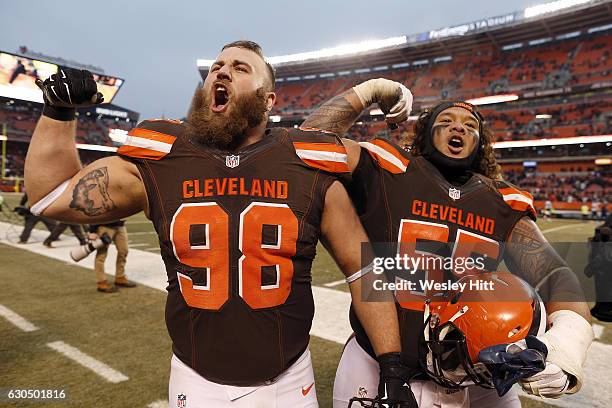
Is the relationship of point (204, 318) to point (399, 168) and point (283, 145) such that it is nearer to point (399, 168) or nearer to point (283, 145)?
point (283, 145)

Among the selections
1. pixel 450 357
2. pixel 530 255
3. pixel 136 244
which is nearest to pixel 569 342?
pixel 450 357

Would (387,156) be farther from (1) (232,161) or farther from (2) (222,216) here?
(2) (222,216)

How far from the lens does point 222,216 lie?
1565mm

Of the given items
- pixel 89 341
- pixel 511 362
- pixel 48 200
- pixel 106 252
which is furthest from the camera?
pixel 106 252

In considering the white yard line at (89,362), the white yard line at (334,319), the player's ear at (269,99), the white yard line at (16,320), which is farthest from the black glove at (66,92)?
the white yard line at (16,320)

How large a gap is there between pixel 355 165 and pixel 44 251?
32.9ft

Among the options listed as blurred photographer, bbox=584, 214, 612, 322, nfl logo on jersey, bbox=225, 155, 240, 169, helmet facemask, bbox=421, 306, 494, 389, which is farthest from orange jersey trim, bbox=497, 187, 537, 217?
blurred photographer, bbox=584, 214, 612, 322

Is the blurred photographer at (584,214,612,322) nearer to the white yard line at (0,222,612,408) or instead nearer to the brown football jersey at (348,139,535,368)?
the white yard line at (0,222,612,408)

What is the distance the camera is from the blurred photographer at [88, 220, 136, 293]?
6152mm

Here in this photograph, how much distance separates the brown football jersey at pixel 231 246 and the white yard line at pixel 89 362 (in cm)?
230

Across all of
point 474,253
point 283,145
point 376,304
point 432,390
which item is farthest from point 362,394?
point 283,145

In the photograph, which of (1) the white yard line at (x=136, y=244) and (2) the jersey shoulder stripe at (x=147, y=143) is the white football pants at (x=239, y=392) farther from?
(1) the white yard line at (x=136, y=244)

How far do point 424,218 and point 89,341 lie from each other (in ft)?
12.8

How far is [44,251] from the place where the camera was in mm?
9570
